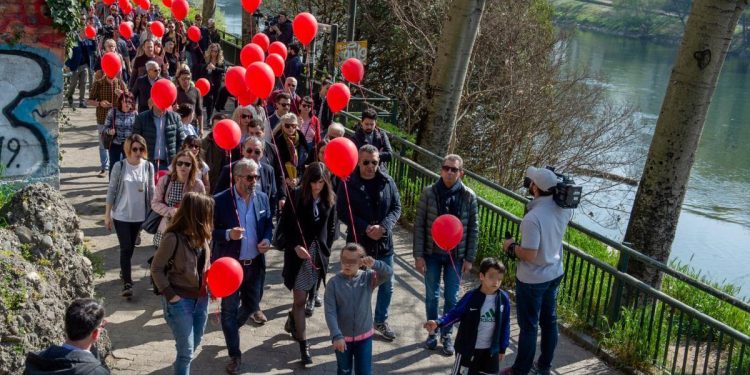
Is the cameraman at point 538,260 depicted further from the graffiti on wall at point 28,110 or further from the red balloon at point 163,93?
the graffiti on wall at point 28,110

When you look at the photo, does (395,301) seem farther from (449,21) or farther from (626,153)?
(626,153)

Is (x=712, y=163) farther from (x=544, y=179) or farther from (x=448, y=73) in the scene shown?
(x=544, y=179)

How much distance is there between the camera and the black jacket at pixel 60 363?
12.2 feet

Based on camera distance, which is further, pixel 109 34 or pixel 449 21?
pixel 109 34

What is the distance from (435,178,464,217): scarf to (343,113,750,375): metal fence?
4.48 feet

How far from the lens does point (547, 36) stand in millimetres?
20469

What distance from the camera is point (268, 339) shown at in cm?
683

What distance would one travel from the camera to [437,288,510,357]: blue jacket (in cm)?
560

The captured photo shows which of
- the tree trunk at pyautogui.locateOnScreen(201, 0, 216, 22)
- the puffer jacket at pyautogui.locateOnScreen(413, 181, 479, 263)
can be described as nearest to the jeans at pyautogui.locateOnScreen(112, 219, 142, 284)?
the puffer jacket at pyautogui.locateOnScreen(413, 181, 479, 263)

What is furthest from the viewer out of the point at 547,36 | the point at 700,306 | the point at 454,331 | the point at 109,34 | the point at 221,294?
the point at 547,36

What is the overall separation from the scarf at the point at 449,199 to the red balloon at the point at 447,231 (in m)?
0.40

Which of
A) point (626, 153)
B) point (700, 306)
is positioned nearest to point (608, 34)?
point (626, 153)

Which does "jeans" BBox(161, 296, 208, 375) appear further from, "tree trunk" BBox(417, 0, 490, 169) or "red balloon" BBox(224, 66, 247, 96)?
"tree trunk" BBox(417, 0, 490, 169)

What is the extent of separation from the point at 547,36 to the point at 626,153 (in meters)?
4.99
